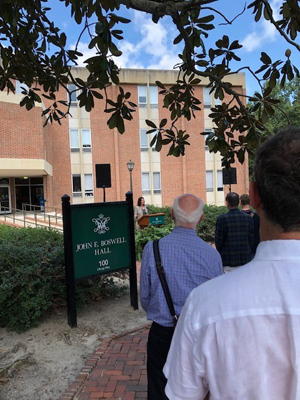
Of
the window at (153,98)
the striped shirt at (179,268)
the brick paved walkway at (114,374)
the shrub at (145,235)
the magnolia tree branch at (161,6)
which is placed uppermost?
the window at (153,98)

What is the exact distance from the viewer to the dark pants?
7.25ft

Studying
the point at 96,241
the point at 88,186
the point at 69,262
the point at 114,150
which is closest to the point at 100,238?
the point at 96,241

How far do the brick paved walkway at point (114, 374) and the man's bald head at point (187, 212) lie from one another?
1.80 m

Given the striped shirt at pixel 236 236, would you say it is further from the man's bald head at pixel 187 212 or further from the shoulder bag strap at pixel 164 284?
the shoulder bag strap at pixel 164 284

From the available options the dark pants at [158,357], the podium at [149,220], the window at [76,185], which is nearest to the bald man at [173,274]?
the dark pants at [158,357]

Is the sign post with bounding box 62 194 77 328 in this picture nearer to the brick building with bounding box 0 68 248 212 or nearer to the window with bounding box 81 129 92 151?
the brick building with bounding box 0 68 248 212

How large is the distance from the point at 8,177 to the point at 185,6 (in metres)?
23.9

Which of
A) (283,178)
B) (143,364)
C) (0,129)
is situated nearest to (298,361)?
(283,178)

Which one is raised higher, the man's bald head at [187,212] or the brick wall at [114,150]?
the brick wall at [114,150]

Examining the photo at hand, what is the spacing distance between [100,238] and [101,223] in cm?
23

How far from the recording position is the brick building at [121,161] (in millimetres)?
24781

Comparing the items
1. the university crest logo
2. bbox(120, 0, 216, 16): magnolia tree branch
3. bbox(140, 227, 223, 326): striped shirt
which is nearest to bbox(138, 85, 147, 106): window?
the university crest logo

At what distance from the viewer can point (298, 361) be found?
2.61ft

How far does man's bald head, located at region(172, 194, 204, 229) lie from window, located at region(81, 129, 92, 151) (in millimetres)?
24290
